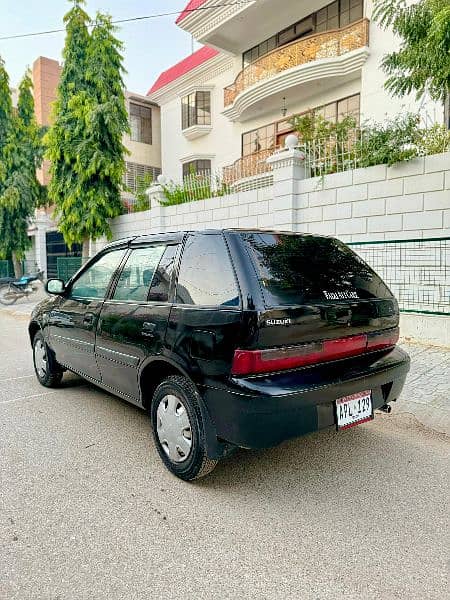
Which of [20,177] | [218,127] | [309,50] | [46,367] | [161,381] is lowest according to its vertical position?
[46,367]

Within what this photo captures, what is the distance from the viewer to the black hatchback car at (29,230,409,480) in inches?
96.3

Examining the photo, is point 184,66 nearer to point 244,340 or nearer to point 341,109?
point 341,109

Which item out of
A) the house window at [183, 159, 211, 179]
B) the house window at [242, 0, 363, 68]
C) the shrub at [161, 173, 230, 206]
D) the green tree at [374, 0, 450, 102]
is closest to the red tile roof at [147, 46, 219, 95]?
the house window at [242, 0, 363, 68]

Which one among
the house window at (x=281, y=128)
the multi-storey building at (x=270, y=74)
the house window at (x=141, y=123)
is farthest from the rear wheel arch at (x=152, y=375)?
the house window at (x=141, y=123)

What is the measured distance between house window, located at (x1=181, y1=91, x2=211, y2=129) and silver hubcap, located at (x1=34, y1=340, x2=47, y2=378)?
54.7ft

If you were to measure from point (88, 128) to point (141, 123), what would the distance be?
30.5 feet

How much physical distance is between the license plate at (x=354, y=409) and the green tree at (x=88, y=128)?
1271cm

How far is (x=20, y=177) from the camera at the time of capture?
685 inches

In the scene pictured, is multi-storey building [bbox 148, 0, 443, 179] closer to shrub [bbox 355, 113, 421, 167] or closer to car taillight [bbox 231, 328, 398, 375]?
shrub [bbox 355, 113, 421, 167]

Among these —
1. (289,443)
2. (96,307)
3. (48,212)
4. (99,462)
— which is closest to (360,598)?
(289,443)

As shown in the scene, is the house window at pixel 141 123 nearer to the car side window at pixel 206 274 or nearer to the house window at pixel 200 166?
the house window at pixel 200 166

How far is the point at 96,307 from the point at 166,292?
3.56ft

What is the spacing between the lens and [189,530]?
2.34 meters

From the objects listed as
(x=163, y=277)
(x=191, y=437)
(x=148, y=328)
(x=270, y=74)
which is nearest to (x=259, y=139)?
(x=270, y=74)
